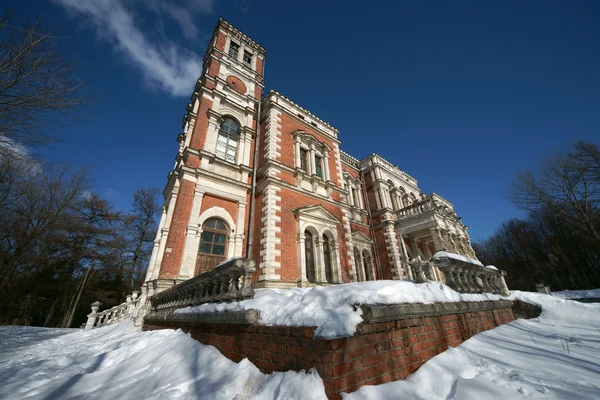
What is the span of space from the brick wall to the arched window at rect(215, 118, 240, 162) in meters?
9.46

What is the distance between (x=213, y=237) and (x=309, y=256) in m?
4.59

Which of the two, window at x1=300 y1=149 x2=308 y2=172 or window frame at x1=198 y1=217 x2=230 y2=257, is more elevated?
window at x1=300 y1=149 x2=308 y2=172

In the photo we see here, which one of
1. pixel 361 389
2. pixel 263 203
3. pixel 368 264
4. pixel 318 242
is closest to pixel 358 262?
pixel 368 264

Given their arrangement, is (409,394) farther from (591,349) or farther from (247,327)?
(591,349)

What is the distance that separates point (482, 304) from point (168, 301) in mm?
8209

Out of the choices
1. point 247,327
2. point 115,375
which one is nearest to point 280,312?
point 247,327

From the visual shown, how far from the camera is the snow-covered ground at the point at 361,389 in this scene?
1.90m

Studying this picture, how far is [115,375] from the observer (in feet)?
10.7

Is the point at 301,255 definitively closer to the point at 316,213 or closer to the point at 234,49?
the point at 316,213

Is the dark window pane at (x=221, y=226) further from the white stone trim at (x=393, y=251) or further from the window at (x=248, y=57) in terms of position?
the window at (x=248, y=57)

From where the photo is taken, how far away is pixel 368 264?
51.6 ft

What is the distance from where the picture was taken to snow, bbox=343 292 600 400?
1.85 meters

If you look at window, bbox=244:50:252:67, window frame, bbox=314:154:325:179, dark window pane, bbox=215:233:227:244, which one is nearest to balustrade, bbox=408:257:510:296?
dark window pane, bbox=215:233:227:244

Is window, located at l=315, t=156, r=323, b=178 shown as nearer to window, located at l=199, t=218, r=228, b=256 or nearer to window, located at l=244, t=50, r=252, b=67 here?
window, located at l=199, t=218, r=228, b=256
